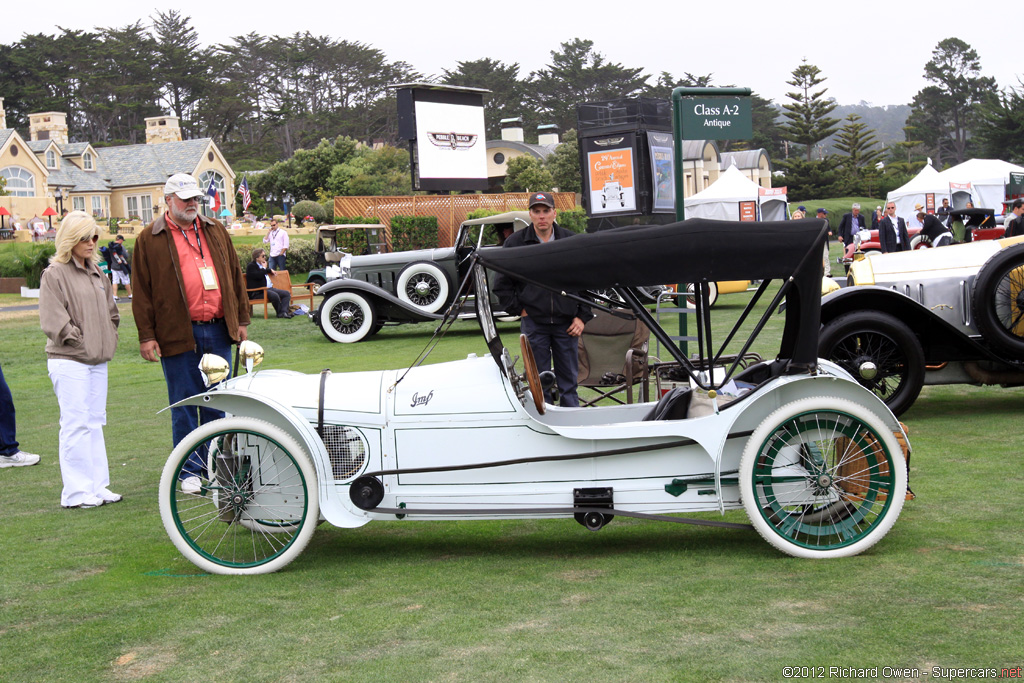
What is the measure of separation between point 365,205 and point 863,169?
50.8m

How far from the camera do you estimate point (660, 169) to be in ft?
109

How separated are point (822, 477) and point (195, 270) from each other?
3798mm

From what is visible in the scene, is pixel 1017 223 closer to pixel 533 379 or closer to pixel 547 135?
pixel 533 379

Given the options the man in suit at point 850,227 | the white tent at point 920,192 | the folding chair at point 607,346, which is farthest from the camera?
the white tent at point 920,192

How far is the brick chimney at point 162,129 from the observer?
69000mm

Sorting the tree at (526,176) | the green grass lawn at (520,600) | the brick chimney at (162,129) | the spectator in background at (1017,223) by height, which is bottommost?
the green grass lawn at (520,600)

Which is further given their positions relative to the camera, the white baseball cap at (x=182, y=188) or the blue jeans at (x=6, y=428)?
the blue jeans at (x=6, y=428)

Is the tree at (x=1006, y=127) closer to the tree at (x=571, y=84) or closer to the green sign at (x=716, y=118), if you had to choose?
the tree at (x=571, y=84)

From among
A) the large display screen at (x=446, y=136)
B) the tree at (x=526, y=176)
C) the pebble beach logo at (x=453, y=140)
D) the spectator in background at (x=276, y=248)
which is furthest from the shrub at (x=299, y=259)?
the tree at (x=526, y=176)

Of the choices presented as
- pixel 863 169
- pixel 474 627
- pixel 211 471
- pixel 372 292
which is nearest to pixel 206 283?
pixel 211 471

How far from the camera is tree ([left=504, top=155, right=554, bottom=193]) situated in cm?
4994

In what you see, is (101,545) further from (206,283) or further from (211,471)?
(206,283)

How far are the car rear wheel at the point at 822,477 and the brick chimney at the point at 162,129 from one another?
71452 mm

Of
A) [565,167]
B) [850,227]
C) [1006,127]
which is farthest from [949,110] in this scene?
[850,227]
